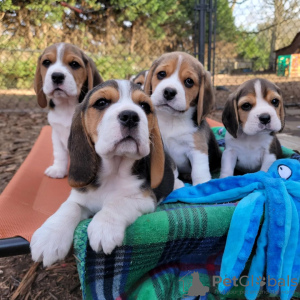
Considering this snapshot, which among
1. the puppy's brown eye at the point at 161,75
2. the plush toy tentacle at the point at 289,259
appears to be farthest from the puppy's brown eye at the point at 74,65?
the plush toy tentacle at the point at 289,259

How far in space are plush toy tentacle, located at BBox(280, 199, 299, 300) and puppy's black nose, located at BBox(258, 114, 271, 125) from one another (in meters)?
1.09

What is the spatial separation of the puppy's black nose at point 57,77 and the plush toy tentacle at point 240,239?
6.84 ft

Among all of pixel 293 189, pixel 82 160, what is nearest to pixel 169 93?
pixel 82 160

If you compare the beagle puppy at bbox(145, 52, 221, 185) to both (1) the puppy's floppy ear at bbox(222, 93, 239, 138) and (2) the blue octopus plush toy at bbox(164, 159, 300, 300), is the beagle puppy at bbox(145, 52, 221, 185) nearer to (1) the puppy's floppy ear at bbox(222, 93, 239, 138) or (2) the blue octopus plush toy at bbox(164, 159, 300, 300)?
(1) the puppy's floppy ear at bbox(222, 93, 239, 138)

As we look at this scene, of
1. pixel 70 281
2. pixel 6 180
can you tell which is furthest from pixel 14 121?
pixel 70 281

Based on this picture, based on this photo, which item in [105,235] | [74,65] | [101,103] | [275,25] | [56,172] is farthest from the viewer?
[275,25]

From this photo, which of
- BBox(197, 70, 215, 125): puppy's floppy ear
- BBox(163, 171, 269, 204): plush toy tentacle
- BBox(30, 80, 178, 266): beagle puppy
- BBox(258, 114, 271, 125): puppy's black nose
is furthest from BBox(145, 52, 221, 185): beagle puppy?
BBox(30, 80, 178, 266): beagle puppy

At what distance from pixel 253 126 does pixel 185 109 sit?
25.0 inches

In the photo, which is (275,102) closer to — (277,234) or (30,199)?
(277,234)

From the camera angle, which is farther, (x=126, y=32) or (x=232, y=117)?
(x=126, y=32)

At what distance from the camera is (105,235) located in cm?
170

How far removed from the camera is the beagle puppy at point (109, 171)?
175 cm

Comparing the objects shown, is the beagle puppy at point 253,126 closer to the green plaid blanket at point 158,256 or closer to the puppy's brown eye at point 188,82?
the puppy's brown eye at point 188,82

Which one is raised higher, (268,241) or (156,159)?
(156,159)
